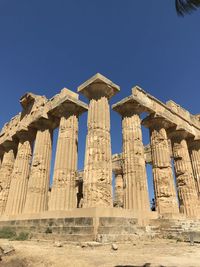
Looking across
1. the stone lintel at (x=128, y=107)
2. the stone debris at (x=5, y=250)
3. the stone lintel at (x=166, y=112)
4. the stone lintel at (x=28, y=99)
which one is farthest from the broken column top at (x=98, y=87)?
the stone debris at (x=5, y=250)

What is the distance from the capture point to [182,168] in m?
18.4

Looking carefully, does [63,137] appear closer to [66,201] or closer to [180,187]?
[66,201]

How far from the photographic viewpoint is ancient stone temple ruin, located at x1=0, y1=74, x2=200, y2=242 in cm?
1088

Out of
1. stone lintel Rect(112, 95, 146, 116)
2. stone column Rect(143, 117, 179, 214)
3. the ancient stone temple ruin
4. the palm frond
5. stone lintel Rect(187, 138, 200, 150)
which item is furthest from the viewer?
stone lintel Rect(187, 138, 200, 150)

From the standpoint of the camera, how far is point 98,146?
484 inches

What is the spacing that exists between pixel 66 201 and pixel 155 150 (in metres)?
7.88

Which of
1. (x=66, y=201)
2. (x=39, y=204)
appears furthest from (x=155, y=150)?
(x=39, y=204)

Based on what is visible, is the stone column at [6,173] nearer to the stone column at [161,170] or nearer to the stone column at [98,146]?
the stone column at [98,146]

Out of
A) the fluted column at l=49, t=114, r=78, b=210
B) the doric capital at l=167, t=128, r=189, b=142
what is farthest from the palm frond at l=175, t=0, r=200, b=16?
the doric capital at l=167, t=128, r=189, b=142

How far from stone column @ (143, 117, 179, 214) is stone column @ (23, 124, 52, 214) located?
7542 millimetres

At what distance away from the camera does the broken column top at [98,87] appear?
1358 cm

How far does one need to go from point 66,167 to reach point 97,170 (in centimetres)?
264

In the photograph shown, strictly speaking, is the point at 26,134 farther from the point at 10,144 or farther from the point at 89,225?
the point at 89,225

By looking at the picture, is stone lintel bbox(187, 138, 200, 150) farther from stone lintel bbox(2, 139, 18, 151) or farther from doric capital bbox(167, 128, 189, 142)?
stone lintel bbox(2, 139, 18, 151)
